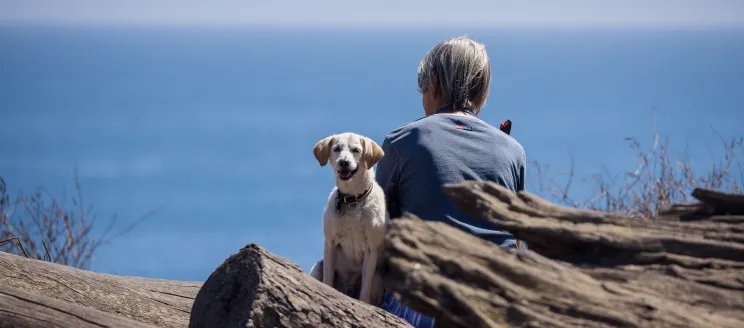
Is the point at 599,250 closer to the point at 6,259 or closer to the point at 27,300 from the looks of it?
the point at 27,300

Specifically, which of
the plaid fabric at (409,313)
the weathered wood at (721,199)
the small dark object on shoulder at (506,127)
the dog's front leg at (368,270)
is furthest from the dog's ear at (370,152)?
the weathered wood at (721,199)

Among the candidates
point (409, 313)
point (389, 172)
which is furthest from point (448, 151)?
point (409, 313)

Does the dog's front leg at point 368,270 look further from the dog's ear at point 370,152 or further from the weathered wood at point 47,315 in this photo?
the weathered wood at point 47,315

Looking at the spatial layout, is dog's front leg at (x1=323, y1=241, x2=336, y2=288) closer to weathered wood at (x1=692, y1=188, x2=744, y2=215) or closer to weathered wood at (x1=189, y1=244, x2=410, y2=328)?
weathered wood at (x1=189, y1=244, x2=410, y2=328)

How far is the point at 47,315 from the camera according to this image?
3.12m

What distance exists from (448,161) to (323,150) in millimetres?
785

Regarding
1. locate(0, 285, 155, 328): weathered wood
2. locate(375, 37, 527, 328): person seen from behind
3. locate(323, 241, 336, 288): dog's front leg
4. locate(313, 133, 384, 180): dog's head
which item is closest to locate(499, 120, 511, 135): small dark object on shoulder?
locate(375, 37, 527, 328): person seen from behind

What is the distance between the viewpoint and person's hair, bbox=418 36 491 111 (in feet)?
14.5

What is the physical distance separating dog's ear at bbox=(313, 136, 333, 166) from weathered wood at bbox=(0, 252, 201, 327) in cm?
109

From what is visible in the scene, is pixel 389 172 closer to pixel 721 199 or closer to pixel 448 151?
pixel 448 151

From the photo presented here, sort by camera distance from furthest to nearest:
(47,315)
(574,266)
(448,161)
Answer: (448,161), (47,315), (574,266)

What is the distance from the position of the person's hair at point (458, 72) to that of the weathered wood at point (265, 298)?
A: 1.79m

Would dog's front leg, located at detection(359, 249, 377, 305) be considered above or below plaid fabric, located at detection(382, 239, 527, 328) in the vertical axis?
above

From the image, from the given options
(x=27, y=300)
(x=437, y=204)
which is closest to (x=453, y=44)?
(x=437, y=204)
